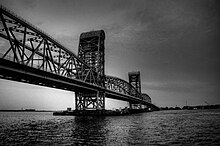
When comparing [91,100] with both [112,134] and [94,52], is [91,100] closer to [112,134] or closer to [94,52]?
[94,52]

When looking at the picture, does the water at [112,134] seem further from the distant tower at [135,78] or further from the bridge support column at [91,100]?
the distant tower at [135,78]

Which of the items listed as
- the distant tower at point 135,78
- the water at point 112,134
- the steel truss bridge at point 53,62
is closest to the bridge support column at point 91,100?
the steel truss bridge at point 53,62

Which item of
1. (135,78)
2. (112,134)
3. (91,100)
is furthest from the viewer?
(135,78)

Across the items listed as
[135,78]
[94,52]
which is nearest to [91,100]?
[94,52]

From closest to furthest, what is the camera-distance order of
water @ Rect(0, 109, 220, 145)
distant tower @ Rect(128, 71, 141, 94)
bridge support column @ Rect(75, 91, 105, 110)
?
water @ Rect(0, 109, 220, 145) < bridge support column @ Rect(75, 91, 105, 110) < distant tower @ Rect(128, 71, 141, 94)

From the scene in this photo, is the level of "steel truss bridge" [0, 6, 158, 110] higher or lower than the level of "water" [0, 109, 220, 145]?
higher

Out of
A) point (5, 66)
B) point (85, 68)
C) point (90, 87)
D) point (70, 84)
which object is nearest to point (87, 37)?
point (85, 68)

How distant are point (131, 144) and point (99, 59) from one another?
71.7 m

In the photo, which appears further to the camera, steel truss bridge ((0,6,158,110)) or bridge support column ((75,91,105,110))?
bridge support column ((75,91,105,110))

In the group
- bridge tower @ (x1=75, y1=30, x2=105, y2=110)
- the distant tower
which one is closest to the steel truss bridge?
bridge tower @ (x1=75, y1=30, x2=105, y2=110)

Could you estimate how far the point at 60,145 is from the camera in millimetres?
16672

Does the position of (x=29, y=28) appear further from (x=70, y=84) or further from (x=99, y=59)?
(x=99, y=59)

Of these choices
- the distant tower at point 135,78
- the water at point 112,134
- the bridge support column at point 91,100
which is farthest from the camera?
the distant tower at point 135,78

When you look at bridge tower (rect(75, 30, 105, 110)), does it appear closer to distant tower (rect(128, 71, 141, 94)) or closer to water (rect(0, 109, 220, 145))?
water (rect(0, 109, 220, 145))
